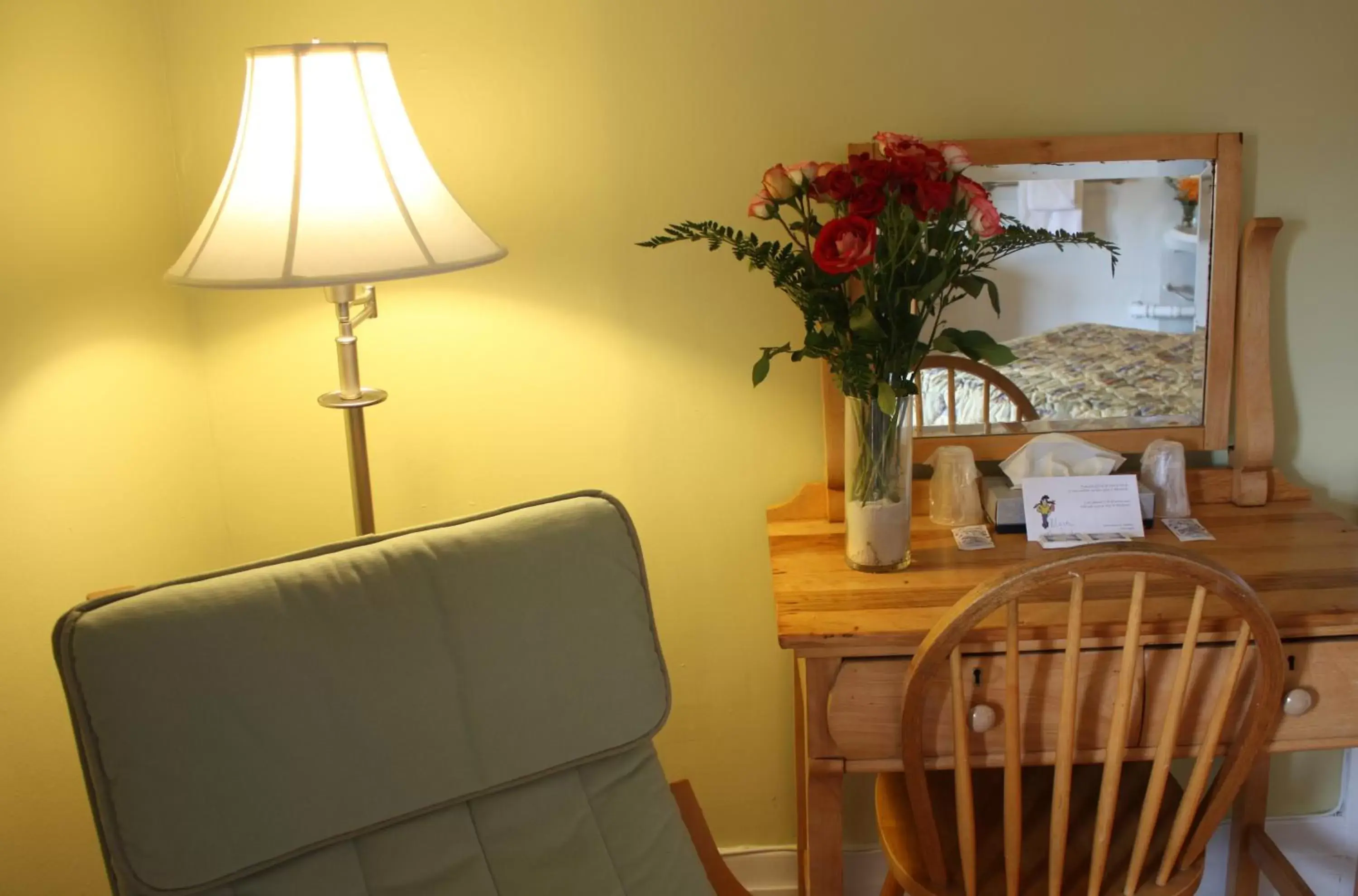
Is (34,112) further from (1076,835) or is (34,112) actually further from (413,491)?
(1076,835)

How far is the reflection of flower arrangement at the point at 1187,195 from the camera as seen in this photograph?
6.00 ft

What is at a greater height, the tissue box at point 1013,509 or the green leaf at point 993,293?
the green leaf at point 993,293

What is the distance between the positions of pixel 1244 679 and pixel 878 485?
53cm

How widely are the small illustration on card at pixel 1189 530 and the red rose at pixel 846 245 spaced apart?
27.8 inches

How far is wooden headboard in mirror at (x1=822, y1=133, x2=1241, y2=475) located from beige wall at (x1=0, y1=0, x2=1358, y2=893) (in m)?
0.07

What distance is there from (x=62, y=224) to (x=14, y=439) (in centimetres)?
30

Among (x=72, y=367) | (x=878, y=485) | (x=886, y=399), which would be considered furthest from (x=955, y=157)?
(x=72, y=367)

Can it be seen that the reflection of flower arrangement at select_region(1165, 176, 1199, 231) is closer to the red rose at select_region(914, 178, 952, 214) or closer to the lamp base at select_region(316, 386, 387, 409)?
the red rose at select_region(914, 178, 952, 214)

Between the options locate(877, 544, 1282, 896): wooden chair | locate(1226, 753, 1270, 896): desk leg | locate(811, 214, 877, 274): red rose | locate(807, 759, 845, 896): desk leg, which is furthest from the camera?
locate(1226, 753, 1270, 896): desk leg

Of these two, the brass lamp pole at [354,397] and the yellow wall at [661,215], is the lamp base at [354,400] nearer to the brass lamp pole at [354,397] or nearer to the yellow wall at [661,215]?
the brass lamp pole at [354,397]

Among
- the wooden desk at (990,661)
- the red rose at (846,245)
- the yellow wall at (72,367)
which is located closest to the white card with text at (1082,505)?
the wooden desk at (990,661)

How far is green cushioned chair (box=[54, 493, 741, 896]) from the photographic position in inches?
46.3

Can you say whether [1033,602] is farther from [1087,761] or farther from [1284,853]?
[1284,853]

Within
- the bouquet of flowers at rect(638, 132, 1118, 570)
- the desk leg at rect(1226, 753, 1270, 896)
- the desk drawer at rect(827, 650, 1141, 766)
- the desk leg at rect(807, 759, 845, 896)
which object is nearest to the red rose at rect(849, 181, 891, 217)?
the bouquet of flowers at rect(638, 132, 1118, 570)
